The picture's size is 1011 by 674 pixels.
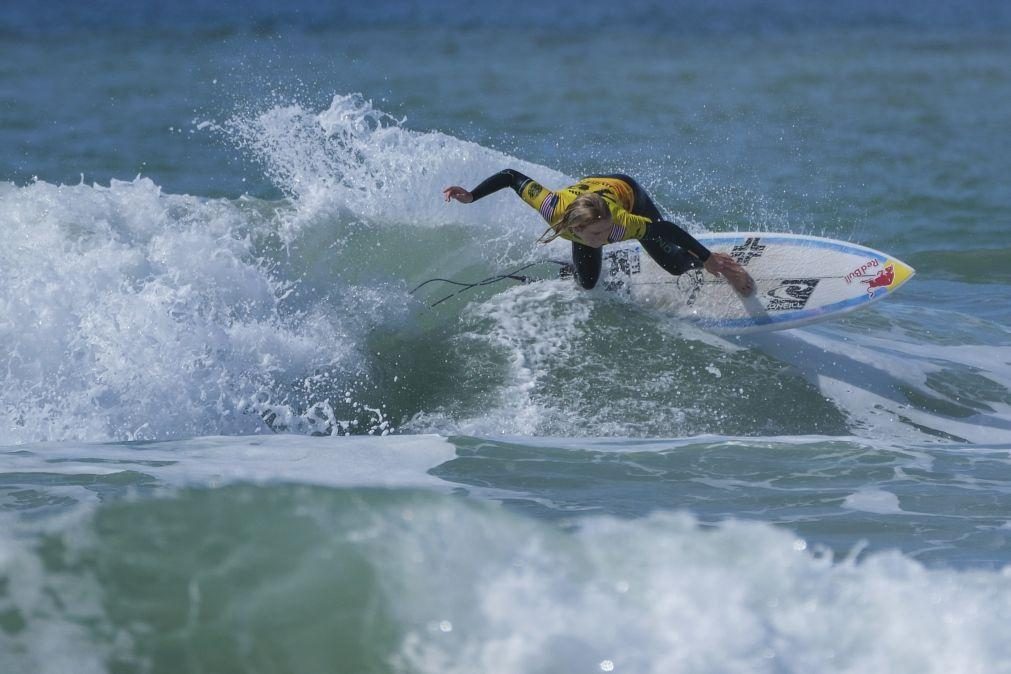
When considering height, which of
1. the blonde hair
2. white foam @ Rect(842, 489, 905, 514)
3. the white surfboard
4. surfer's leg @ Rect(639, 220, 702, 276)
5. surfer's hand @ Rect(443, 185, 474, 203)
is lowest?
white foam @ Rect(842, 489, 905, 514)

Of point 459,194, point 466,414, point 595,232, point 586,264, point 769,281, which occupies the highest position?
point 459,194

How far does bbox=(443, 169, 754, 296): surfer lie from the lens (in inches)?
253

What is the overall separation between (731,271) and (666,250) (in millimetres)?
431

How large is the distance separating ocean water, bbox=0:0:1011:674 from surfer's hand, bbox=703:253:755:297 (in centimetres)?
40

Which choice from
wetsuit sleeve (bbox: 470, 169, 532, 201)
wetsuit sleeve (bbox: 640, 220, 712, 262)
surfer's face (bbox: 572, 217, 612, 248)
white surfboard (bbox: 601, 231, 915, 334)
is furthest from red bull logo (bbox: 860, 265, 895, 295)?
wetsuit sleeve (bbox: 470, 169, 532, 201)

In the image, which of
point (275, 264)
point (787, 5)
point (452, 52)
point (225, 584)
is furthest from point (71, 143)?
point (787, 5)

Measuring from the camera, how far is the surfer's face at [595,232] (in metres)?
6.45

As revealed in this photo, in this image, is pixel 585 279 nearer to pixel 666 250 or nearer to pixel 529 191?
pixel 666 250

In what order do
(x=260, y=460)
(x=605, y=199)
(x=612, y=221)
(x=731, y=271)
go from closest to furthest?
(x=260, y=460) → (x=612, y=221) → (x=605, y=199) → (x=731, y=271)

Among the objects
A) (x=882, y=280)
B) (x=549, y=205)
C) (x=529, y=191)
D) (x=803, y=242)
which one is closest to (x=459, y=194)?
(x=529, y=191)

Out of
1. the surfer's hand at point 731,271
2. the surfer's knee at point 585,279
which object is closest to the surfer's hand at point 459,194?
the surfer's knee at point 585,279

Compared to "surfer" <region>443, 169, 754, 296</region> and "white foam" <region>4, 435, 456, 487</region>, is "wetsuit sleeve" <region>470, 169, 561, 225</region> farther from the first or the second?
"white foam" <region>4, 435, 456, 487</region>

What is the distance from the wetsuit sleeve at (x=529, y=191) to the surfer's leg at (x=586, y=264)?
0.51m

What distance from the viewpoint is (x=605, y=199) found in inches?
261
